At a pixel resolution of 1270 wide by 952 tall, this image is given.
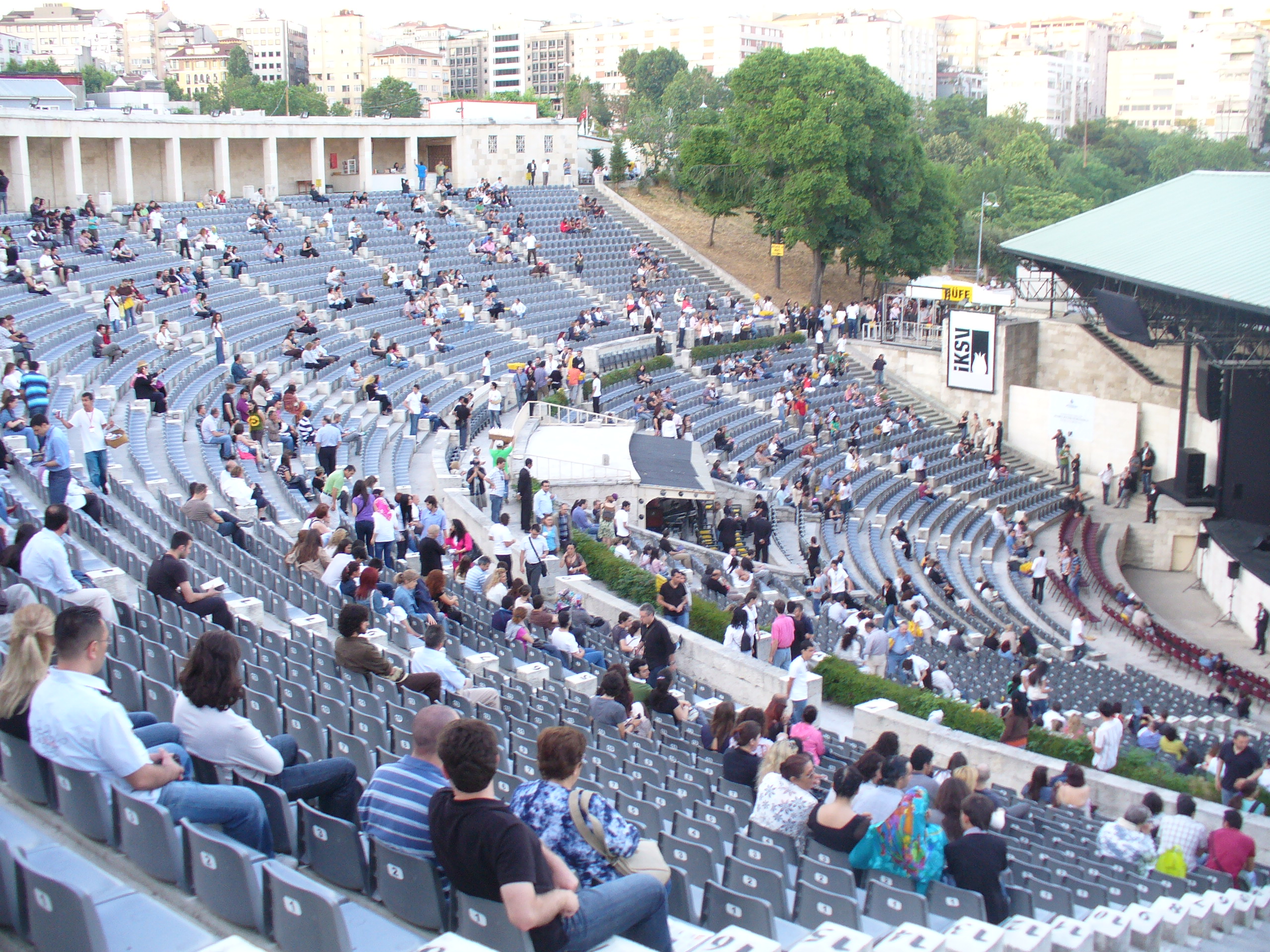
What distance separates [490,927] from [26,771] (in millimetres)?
2283

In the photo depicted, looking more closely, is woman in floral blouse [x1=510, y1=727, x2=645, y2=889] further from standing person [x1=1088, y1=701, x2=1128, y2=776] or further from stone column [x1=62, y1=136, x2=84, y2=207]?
stone column [x1=62, y1=136, x2=84, y2=207]

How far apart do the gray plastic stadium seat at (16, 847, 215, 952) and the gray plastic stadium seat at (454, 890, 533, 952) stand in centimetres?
87

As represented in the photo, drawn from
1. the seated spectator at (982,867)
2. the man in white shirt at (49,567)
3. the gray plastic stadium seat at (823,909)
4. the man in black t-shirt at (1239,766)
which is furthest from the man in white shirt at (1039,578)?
the man in white shirt at (49,567)

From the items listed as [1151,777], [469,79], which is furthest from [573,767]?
[469,79]

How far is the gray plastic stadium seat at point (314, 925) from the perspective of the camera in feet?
13.0

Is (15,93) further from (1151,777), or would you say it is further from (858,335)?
(1151,777)

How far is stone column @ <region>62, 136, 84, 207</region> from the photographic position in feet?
106

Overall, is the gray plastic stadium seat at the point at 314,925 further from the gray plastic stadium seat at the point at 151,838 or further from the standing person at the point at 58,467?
the standing person at the point at 58,467

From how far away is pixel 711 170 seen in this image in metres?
43.8

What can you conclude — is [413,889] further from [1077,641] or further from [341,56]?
[341,56]

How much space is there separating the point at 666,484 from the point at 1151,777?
1219 cm

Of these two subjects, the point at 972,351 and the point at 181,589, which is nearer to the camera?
the point at 181,589

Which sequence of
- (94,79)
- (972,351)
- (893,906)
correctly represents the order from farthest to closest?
(94,79)
(972,351)
(893,906)

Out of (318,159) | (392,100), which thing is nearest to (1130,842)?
(318,159)
